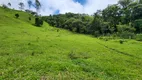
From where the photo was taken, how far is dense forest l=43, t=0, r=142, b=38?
8849cm

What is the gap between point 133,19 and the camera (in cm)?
10531

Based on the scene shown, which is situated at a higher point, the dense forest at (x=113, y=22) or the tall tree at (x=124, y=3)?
the tall tree at (x=124, y=3)

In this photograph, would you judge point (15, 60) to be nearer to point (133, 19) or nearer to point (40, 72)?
point (40, 72)

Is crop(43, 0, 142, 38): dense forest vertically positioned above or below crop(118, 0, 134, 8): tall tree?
below

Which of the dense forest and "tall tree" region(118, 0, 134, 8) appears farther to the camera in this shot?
"tall tree" region(118, 0, 134, 8)

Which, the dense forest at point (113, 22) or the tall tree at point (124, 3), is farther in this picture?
the tall tree at point (124, 3)

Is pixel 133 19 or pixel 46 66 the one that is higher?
pixel 133 19

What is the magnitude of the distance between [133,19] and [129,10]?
7.25 metres

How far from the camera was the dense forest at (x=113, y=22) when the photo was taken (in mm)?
88488

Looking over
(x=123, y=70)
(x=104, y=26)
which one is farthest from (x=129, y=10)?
(x=123, y=70)

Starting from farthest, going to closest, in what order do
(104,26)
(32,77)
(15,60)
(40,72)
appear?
(104,26)
(15,60)
(40,72)
(32,77)

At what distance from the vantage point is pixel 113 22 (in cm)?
11225

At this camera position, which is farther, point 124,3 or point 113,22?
point 124,3

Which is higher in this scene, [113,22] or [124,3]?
[124,3]
